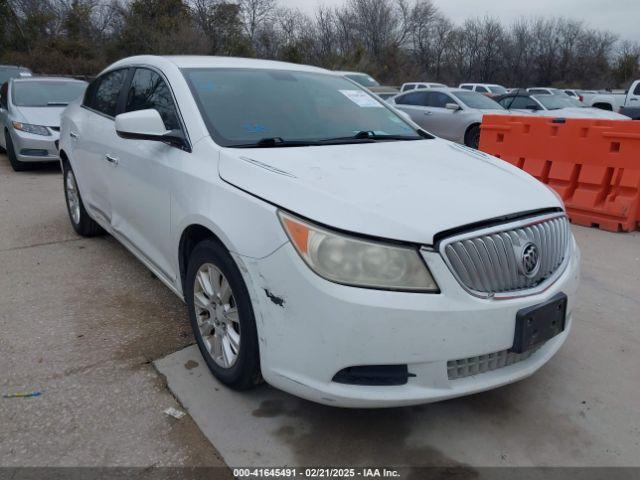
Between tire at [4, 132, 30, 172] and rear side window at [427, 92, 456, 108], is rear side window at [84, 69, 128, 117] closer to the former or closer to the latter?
tire at [4, 132, 30, 172]

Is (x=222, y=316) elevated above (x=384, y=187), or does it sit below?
below

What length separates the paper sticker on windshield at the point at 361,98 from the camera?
369 cm

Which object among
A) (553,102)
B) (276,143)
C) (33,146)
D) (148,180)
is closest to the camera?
(276,143)

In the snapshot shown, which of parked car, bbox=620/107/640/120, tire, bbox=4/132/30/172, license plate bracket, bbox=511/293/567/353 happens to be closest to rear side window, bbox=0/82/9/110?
tire, bbox=4/132/30/172

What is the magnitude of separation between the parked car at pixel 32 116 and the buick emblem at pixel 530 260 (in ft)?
26.2

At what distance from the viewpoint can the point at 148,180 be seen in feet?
10.7

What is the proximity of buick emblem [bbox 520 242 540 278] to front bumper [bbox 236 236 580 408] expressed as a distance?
0.12 metres

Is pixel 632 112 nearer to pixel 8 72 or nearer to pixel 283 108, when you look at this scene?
pixel 283 108

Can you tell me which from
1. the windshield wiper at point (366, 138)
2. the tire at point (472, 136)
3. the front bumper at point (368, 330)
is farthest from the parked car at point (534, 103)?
the front bumper at point (368, 330)

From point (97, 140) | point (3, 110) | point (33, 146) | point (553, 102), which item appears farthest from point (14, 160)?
point (553, 102)

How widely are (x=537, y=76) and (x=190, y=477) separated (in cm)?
5573

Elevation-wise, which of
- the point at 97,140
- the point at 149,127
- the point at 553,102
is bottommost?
the point at 97,140

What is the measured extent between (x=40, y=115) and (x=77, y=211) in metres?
4.97

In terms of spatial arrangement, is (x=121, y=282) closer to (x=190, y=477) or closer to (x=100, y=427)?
(x=100, y=427)
